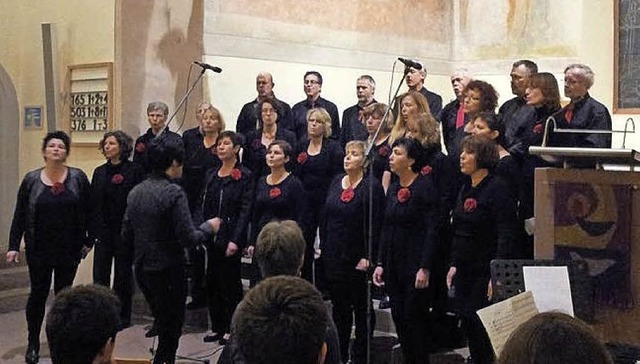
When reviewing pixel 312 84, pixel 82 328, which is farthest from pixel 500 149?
pixel 82 328

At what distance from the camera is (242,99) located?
29.1 feet

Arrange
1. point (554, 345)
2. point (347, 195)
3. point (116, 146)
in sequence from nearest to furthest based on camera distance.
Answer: point (554, 345) → point (347, 195) → point (116, 146)

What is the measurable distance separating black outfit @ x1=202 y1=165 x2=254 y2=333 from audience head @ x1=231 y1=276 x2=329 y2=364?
162 inches

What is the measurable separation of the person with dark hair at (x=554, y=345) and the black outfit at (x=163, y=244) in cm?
352

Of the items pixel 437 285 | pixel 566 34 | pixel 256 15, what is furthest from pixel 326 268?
pixel 566 34

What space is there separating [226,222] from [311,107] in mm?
1605

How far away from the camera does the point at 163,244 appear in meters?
4.96

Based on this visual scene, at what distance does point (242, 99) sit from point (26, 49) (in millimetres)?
2239

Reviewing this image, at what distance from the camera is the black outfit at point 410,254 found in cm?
495

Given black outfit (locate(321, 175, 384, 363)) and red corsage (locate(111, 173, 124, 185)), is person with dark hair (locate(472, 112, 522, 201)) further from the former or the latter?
red corsage (locate(111, 173, 124, 185))

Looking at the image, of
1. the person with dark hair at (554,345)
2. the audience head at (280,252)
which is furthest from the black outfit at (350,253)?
the person with dark hair at (554,345)

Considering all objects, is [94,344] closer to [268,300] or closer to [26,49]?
[268,300]

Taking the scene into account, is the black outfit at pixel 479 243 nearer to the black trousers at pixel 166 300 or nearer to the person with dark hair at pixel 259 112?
the black trousers at pixel 166 300

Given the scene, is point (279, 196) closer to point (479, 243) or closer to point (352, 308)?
point (352, 308)
